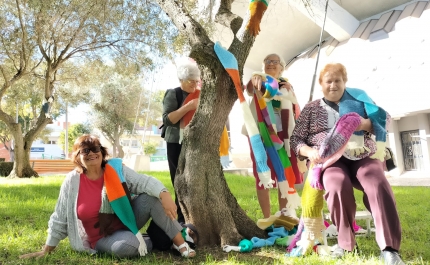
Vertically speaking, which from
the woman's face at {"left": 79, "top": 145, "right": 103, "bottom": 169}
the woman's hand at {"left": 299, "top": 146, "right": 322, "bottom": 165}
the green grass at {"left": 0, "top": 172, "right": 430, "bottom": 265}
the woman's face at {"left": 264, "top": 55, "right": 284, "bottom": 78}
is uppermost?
the woman's face at {"left": 264, "top": 55, "right": 284, "bottom": 78}

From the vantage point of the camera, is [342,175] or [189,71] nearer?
[342,175]

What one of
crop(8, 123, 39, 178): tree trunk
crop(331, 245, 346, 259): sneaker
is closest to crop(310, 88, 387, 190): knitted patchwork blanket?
crop(331, 245, 346, 259): sneaker

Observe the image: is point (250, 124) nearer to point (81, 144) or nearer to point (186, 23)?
point (186, 23)

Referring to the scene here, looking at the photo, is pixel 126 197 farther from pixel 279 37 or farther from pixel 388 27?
pixel 279 37

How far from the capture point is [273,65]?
12.6ft

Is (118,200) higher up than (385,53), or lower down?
lower down

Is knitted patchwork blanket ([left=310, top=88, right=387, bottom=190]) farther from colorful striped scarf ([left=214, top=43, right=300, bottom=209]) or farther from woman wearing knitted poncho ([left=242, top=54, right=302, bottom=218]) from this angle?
woman wearing knitted poncho ([left=242, top=54, right=302, bottom=218])

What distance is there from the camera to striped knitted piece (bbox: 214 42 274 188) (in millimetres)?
3279

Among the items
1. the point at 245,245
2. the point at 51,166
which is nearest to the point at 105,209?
the point at 245,245

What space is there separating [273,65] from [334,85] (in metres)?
1.03

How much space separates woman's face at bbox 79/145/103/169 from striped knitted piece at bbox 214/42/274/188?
127cm

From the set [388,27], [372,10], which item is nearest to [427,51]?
[388,27]

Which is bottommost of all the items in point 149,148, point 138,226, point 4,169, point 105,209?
point 138,226

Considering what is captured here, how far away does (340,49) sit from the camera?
21.2m
